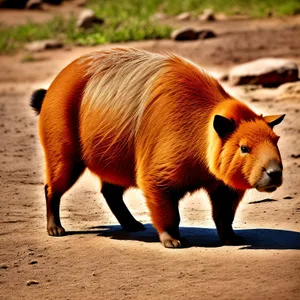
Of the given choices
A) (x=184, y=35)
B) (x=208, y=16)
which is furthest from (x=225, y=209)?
(x=208, y=16)

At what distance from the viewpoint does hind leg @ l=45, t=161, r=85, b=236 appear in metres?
6.91

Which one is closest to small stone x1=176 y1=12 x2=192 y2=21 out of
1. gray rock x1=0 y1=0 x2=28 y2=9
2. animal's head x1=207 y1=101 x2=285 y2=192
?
gray rock x1=0 y1=0 x2=28 y2=9

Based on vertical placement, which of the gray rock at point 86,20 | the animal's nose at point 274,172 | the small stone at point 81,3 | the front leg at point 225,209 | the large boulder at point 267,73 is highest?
the animal's nose at point 274,172

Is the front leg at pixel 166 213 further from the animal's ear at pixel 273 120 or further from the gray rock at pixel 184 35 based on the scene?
the gray rock at pixel 184 35

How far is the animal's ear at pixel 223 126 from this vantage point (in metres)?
5.88

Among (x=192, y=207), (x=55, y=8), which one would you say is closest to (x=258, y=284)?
(x=192, y=207)

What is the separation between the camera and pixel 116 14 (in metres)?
20.3

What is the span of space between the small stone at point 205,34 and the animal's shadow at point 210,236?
10.5m

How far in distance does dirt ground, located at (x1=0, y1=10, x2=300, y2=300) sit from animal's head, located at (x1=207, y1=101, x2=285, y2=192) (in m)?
0.53

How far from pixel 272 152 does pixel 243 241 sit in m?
0.91

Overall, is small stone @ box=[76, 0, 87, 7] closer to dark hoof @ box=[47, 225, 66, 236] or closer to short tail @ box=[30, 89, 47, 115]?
short tail @ box=[30, 89, 47, 115]

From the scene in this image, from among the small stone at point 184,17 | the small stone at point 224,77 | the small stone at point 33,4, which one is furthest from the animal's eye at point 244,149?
the small stone at point 33,4

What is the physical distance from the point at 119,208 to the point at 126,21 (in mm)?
12536

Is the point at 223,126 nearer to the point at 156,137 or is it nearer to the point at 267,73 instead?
the point at 156,137
